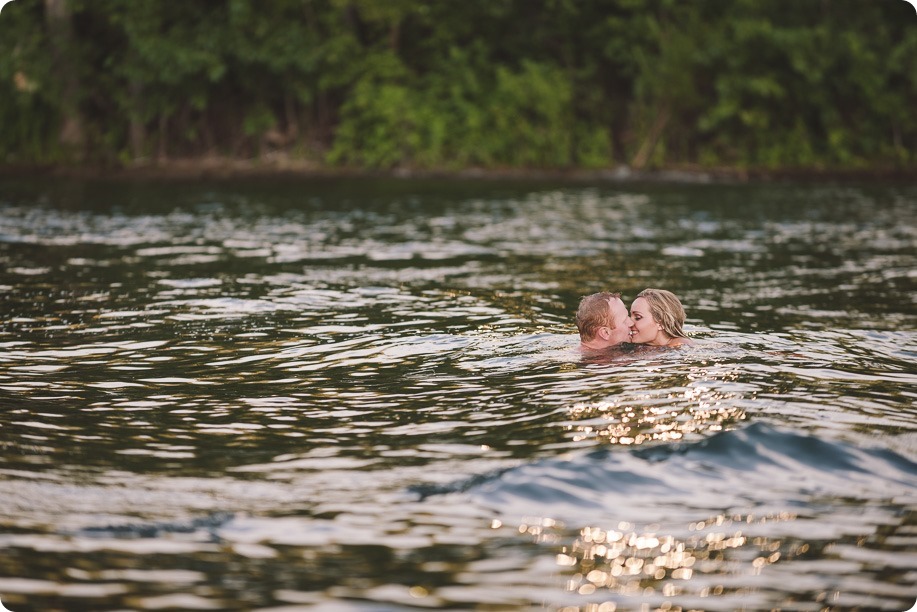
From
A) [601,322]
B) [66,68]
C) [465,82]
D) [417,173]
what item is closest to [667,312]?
[601,322]

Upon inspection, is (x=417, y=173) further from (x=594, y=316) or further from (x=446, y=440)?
(x=446, y=440)

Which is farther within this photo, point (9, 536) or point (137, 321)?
point (137, 321)

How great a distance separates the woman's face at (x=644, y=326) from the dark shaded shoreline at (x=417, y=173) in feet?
83.4

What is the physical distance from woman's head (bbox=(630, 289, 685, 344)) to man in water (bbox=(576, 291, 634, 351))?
16cm

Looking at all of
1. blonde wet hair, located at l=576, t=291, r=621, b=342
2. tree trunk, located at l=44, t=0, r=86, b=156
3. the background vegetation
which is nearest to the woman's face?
blonde wet hair, located at l=576, t=291, r=621, b=342

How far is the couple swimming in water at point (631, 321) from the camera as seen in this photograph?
10570 millimetres

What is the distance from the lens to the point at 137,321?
12469mm

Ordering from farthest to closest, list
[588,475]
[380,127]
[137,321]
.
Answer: [380,127] → [137,321] → [588,475]

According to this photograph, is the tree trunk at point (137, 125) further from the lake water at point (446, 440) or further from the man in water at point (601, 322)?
the man in water at point (601, 322)

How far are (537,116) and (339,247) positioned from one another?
76.7 ft

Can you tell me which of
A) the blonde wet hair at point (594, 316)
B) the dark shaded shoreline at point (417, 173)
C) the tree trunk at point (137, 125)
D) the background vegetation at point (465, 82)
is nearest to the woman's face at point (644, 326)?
the blonde wet hair at point (594, 316)

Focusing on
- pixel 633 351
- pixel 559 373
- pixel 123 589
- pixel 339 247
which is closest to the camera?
pixel 123 589

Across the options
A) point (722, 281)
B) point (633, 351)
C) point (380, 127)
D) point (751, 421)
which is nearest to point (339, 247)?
point (722, 281)

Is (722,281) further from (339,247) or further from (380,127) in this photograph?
(380,127)
